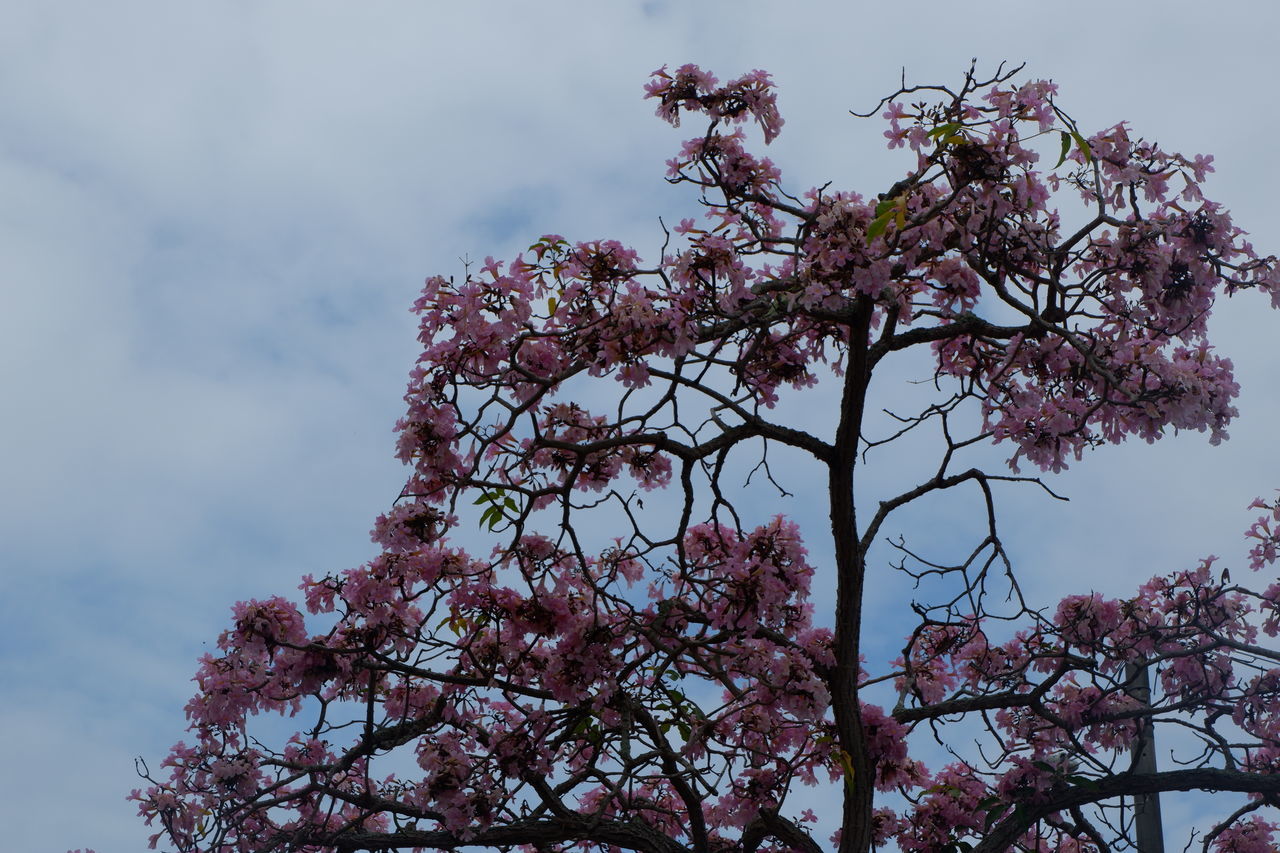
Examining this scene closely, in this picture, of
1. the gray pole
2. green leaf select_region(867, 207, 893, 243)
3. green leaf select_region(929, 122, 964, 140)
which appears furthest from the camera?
the gray pole

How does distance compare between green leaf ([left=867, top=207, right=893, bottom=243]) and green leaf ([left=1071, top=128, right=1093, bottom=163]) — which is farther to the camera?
green leaf ([left=1071, top=128, right=1093, bottom=163])

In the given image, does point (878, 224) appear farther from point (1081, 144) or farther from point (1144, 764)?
point (1144, 764)

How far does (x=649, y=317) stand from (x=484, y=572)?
59.8 inches

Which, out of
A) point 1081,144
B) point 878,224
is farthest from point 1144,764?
point 878,224

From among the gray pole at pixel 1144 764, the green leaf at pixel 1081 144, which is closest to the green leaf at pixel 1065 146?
the green leaf at pixel 1081 144

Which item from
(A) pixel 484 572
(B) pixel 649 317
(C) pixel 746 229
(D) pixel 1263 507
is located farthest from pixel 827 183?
(D) pixel 1263 507

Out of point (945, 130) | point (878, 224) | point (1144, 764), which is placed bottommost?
point (1144, 764)

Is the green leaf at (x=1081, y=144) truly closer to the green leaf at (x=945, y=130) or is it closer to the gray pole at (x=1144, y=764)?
the green leaf at (x=945, y=130)

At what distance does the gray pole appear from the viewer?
7.21 m

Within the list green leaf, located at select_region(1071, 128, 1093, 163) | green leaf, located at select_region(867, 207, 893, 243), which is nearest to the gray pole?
green leaf, located at select_region(1071, 128, 1093, 163)

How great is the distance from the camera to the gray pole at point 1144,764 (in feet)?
23.6

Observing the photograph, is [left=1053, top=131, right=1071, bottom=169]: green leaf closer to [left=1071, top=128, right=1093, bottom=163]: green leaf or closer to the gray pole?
[left=1071, top=128, right=1093, bottom=163]: green leaf

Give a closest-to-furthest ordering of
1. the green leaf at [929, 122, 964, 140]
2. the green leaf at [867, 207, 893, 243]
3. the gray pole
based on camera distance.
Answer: the green leaf at [867, 207, 893, 243] < the green leaf at [929, 122, 964, 140] < the gray pole

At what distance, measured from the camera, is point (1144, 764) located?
7617 millimetres
